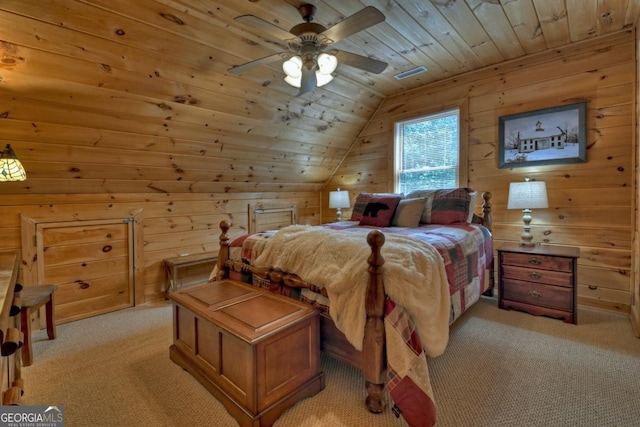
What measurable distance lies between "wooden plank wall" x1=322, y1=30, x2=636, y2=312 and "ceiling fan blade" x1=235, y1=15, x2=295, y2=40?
246cm

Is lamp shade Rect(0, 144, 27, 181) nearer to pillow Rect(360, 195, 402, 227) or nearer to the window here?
pillow Rect(360, 195, 402, 227)

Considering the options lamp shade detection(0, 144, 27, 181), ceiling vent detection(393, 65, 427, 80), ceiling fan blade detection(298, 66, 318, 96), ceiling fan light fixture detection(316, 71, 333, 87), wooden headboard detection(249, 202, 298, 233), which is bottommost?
wooden headboard detection(249, 202, 298, 233)

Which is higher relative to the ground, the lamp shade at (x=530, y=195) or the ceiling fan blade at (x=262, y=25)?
the ceiling fan blade at (x=262, y=25)

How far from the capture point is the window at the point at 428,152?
3617mm

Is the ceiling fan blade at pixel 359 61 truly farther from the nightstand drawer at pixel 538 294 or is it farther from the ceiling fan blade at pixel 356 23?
the nightstand drawer at pixel 538 294

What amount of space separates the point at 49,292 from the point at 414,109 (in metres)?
3.98

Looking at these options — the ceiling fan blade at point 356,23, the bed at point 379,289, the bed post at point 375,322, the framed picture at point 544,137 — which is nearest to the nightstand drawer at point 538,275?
the bed at point 379,289

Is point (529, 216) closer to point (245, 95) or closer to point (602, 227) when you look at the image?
point (602, 227)

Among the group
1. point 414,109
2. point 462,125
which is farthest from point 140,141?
point 462,125

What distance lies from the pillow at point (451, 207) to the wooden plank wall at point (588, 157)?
1.69 feet

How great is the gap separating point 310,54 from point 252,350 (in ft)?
5.70

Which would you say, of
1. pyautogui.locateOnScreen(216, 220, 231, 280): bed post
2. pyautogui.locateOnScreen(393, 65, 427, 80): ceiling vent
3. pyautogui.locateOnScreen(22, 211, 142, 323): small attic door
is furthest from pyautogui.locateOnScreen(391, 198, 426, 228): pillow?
pyautogui.locateOnScreen(22, 211, 142, 323): small attic door

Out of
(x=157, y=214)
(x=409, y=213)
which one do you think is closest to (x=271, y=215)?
(x=157, y=214)

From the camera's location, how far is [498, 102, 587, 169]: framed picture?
110 inches
